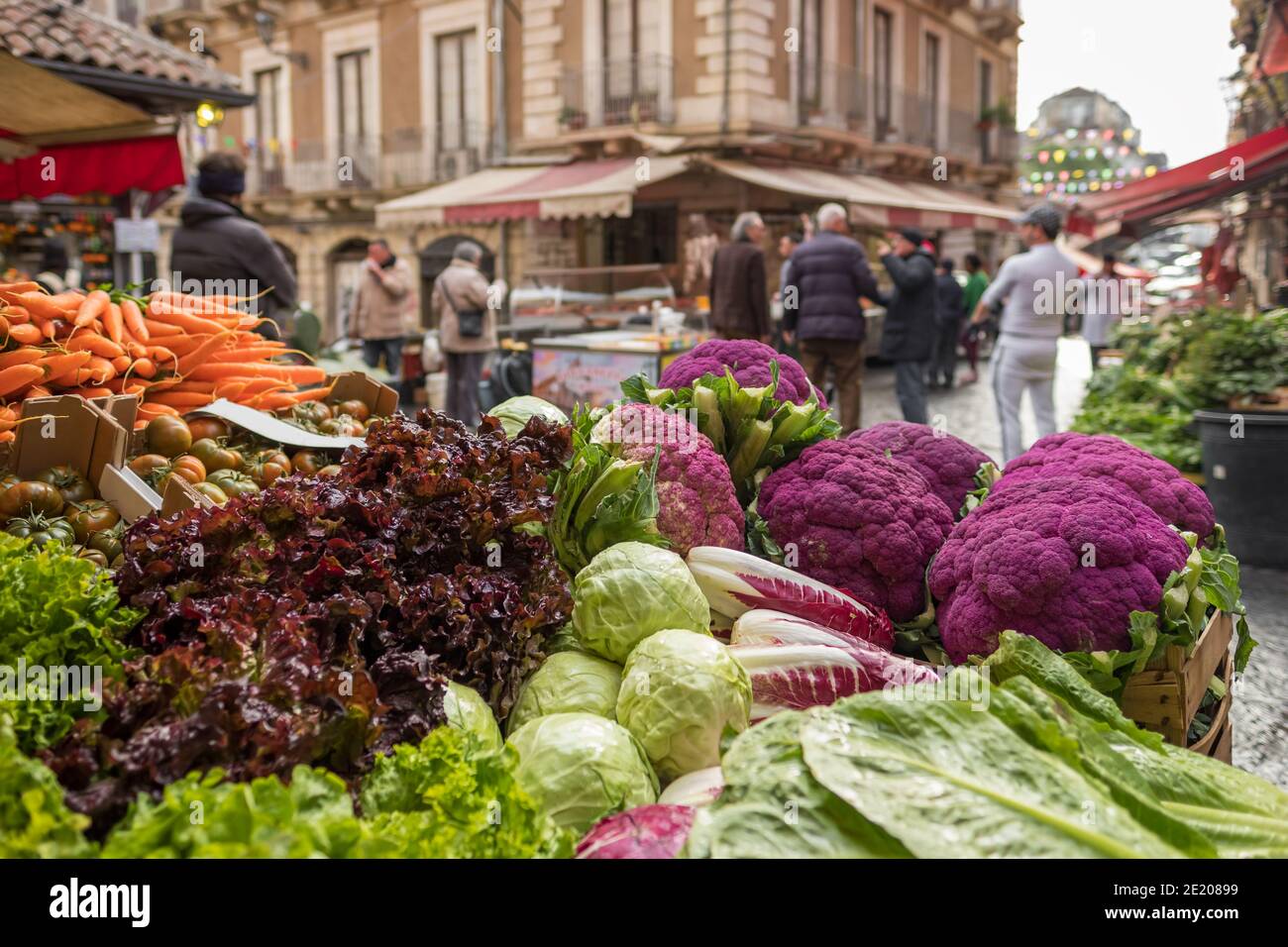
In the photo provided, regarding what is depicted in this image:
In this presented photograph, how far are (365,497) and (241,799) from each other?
37.4 inches

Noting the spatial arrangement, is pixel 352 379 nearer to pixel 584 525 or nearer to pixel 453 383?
pixel 584 525

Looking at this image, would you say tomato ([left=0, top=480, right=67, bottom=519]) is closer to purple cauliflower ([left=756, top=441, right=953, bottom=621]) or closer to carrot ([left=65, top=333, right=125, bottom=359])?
carrot ([left=65, top=333, right=125, bottom=359])

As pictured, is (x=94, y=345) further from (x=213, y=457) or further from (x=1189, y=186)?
(x=1189, y=186)

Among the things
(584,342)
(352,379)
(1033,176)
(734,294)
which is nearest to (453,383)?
(584,342)

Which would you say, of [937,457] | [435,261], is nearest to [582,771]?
[937,457]

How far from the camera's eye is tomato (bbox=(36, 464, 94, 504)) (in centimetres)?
252

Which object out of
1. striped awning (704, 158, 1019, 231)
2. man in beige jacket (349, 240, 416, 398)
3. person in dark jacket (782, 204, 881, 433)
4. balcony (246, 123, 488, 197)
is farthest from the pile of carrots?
balcony (246, 123, 488, 197)

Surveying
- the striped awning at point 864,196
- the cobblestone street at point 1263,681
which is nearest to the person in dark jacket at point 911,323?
the cobblestone street at point 1263,681

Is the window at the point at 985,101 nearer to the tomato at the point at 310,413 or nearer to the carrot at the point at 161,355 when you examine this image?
the tomato at the point at 310,413

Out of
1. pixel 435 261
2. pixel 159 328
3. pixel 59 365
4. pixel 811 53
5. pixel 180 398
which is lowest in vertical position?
pixel 180 398

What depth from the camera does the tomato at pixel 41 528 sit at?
7.57ft

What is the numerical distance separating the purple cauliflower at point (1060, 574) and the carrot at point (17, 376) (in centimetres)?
257

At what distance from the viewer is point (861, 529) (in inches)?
97.0

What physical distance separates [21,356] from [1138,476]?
3.19 metres
